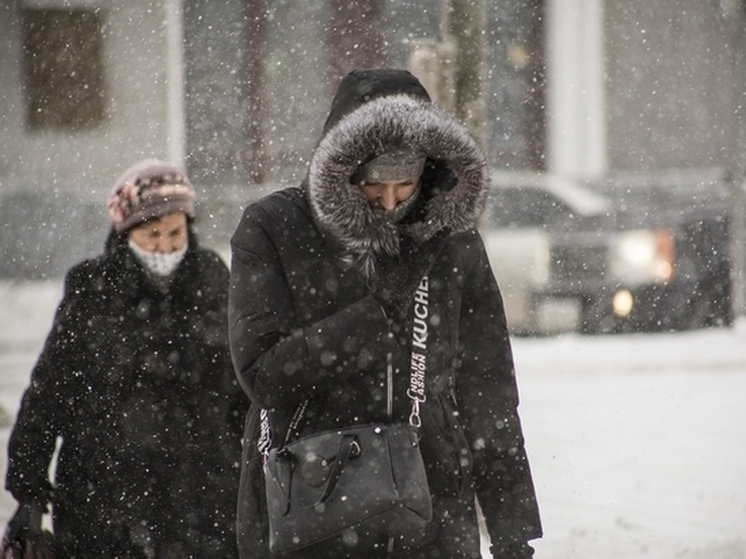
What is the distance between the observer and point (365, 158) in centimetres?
269

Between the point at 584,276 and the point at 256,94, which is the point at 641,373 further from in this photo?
the point at 256,94

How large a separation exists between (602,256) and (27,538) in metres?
8.35

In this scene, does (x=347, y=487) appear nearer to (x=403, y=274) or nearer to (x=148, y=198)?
(x=403, y=274)

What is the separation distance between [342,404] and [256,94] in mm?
14948

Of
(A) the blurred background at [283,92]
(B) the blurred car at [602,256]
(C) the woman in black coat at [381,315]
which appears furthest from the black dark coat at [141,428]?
(A) the blurred background at [283,92]

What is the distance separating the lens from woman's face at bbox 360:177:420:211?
8.99 ft

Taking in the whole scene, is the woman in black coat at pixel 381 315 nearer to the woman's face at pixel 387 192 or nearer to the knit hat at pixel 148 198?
the woman's face at pixel 387 192

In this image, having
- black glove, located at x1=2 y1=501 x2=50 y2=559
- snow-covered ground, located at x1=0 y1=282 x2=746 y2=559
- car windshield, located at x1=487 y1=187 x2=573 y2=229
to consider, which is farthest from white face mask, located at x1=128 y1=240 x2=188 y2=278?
car windshield, located at x1=487 y1=187 x2=573 y2=229

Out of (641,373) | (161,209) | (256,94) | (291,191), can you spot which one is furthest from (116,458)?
(256,94)

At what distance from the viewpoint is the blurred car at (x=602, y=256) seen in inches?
453

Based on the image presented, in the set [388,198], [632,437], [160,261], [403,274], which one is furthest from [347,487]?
[632,437]

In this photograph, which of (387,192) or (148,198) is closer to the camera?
(387,192)

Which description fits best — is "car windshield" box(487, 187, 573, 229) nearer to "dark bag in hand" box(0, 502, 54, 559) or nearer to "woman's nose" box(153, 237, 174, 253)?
"woman's nose" box(153, 237, 174, 253)

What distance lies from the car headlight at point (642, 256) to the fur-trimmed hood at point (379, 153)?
351 inches
